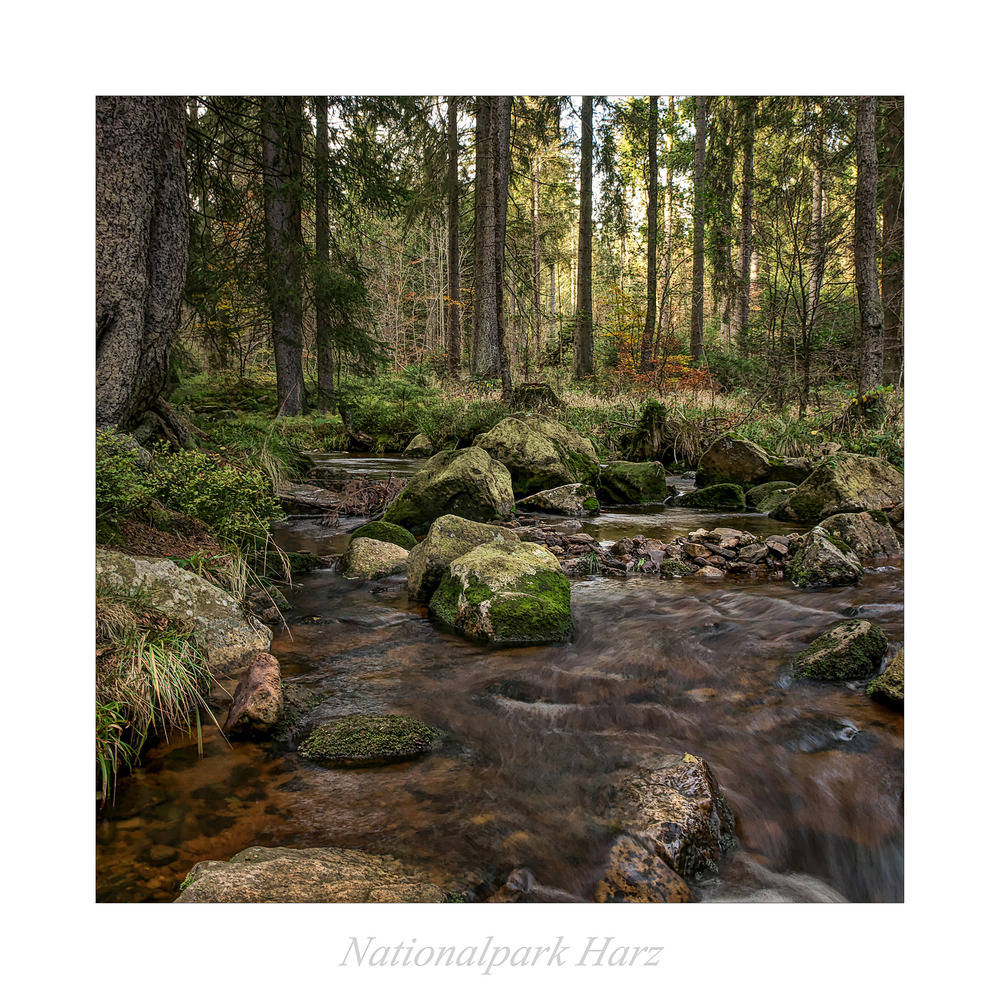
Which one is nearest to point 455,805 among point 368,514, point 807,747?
point 807,747

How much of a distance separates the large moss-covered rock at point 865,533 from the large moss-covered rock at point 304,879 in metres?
5.53

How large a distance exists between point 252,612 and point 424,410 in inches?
416

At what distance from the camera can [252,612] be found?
4.69m

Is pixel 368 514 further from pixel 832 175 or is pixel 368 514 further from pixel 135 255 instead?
pixel 832 175

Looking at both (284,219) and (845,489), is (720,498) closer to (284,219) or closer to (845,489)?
(845,489)

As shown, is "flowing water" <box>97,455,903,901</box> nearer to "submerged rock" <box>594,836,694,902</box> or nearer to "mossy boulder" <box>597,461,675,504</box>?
"submerged rock" <box>594,836,694,902</box>

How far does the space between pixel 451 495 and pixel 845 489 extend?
4.86 metres

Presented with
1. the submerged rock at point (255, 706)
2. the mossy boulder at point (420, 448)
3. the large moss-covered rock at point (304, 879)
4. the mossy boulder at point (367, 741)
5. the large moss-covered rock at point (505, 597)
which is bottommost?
the large moss-covered rock at point (304, 879)

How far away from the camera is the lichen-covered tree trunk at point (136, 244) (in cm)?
469

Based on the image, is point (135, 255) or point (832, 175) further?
point (832, 175)

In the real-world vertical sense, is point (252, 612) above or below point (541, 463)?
below

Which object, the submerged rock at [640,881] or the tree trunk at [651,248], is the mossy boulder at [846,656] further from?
the tree trunk at [651,248]

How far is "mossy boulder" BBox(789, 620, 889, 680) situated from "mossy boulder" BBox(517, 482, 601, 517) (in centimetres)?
513

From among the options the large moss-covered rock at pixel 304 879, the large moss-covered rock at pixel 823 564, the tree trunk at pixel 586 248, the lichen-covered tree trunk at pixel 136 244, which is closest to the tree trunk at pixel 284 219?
the lichen-covered tree trunk at pixel 136 244
